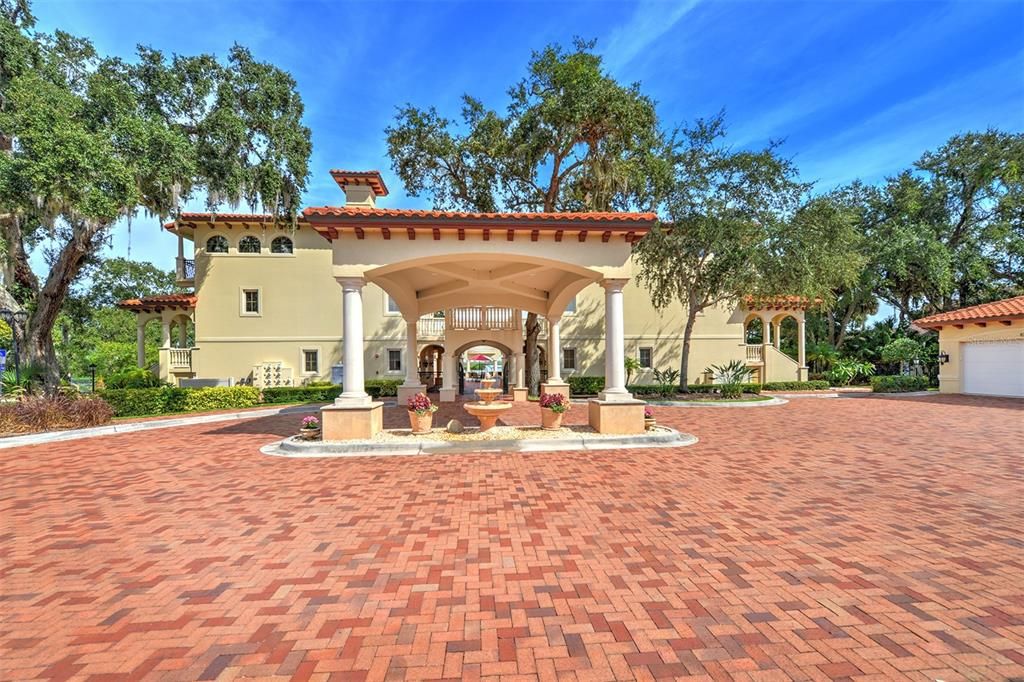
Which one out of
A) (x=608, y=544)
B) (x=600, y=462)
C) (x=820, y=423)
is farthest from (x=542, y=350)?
(x=608, y=544)

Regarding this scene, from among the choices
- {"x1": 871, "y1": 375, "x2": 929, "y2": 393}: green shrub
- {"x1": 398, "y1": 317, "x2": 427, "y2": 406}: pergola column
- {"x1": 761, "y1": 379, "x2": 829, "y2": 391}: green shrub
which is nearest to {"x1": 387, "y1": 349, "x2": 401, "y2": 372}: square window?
{"x1": 398, "y1": 317, "x2": 427, "y2": 406}: pergola column

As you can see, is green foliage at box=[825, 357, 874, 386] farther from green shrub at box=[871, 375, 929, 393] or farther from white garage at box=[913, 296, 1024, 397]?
white garage at box=[913, 296, 1024, 397]

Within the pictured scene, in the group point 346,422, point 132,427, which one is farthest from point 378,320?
point 346,422

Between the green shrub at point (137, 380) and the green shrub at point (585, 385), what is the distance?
2111 cm

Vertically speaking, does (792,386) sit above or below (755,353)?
below

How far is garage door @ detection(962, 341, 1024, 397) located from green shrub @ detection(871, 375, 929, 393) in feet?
7.31

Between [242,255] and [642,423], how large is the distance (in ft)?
76.4

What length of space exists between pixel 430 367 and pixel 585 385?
1073 cm

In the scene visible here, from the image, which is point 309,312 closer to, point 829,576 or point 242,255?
point 242,255

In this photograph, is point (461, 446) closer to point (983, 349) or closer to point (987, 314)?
point (987, 314)

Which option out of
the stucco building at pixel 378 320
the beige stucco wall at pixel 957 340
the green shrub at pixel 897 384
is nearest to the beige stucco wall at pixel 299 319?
the stucco building at pixel 378 320

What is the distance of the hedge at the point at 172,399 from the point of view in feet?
50.7

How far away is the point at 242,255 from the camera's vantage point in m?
23.0

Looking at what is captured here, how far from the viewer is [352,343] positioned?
9.71 meters
